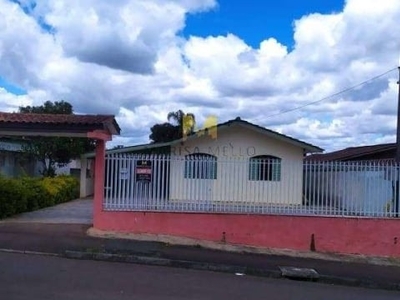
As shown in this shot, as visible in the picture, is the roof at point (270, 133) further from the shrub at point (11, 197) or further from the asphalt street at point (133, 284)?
the asphalt street at point (133, 284)

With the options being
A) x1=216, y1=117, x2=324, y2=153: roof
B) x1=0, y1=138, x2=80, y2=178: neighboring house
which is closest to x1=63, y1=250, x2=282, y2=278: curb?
x1=216, y1=117, x2=324, y2=153: roof

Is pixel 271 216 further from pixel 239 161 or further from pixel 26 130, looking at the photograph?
pixel 26 130

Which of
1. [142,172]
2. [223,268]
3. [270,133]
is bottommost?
[223,268]

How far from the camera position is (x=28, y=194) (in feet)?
62.9

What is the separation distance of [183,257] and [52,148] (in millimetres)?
22640

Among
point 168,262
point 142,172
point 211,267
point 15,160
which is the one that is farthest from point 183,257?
point 15,160

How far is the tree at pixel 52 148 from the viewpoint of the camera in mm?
33344

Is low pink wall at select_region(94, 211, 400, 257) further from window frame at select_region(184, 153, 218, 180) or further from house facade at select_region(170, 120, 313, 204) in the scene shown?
window frame at select_region(184, 153, 218, 180)

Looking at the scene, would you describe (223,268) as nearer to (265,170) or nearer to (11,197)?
(265,170)

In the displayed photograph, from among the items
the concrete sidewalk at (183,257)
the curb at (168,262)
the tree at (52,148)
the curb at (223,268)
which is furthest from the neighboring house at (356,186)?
the tree at (52,148)

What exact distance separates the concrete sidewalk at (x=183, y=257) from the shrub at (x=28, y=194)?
7.67 ft

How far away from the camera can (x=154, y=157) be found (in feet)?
50.3

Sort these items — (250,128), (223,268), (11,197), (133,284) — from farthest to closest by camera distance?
(250,128) < (11,197) < (223,268) < (133,284)

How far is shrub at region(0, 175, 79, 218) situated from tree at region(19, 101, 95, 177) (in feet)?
21.9
